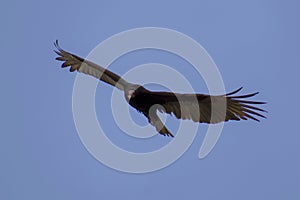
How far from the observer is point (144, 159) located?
18297 mm

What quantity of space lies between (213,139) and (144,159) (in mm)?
2162

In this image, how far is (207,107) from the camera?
53.2 feet

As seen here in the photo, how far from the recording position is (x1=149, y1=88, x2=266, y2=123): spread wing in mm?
15945

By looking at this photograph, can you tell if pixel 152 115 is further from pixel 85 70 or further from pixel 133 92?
pixel 85 70

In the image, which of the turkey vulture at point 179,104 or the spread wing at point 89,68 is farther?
the spread wing at point 89,68

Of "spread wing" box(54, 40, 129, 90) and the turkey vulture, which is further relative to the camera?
"spread wing" box(54, 40, 129, 90)

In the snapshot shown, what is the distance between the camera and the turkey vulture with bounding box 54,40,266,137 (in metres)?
16.0

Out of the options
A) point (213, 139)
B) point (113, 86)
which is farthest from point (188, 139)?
point (113, 86)

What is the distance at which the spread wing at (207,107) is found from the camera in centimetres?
1595

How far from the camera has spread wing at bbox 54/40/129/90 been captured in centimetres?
1774

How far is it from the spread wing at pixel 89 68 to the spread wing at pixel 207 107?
50.1 inches

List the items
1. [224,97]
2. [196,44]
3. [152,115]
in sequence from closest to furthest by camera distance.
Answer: [224,97], [152,115], [196,44]

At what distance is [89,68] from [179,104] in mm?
2706

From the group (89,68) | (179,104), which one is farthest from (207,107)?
(89,68)
